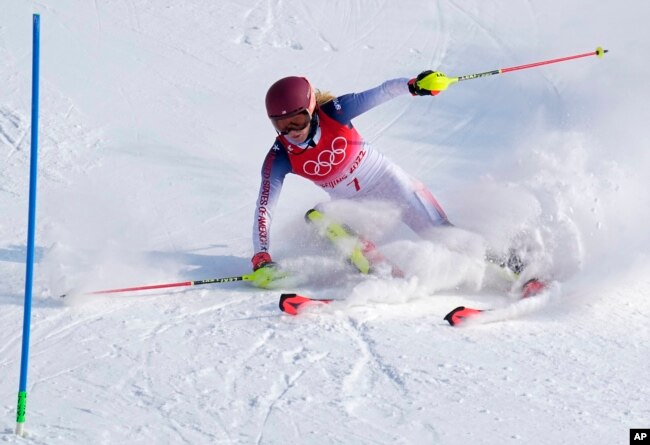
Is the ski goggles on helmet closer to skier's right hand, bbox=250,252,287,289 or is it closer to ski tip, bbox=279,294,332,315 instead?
skier's right hand, bbox=250,252,287,289

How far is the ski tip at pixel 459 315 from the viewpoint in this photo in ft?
15.5

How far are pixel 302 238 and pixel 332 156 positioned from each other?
2.61 feet

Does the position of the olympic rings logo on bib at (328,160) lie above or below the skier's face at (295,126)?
below

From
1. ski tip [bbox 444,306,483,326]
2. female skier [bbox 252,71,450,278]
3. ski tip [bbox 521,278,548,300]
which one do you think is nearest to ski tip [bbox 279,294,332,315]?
female skier [bbox 252,71,450,278]

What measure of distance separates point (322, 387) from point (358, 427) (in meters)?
0.40

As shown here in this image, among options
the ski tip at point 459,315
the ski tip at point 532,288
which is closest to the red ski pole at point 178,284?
the ski tip at point 459,315

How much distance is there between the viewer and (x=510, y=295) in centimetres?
534

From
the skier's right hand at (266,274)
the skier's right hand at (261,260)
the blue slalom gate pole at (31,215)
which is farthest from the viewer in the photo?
the skier's right hand at (261,260)

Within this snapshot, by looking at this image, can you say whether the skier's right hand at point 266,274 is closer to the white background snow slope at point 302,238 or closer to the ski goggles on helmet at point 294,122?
the white background snow slope at point 302,238

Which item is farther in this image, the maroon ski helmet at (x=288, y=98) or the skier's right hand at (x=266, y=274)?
the skier's right hand at (x=266, y=274)

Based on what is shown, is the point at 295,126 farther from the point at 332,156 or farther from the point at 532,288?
the point at 532,288

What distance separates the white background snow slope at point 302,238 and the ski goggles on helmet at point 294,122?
88 centimetres

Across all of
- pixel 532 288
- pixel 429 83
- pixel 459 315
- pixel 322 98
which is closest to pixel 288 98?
pixel 322 98

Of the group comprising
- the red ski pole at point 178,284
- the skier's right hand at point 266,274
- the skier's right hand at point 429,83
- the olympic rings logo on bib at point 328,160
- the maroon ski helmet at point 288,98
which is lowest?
the red ski pole at point 178,284
